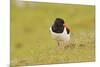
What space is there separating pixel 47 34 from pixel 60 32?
0.12 meters

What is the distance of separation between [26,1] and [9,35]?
0.32 meters

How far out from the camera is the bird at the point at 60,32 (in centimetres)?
170

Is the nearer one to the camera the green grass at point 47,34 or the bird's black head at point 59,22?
the green grass at point 47,34

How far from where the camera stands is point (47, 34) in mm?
1687

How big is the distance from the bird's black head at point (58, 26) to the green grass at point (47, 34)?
35 mm

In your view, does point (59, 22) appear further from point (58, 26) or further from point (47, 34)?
point (47, 34)

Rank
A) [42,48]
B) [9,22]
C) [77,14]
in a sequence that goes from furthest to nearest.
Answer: [77,14]
[42,48]
[9,22]

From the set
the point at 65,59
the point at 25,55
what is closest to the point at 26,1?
the point at 25,55

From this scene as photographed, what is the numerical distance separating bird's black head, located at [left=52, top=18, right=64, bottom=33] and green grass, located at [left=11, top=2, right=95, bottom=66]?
3 cm

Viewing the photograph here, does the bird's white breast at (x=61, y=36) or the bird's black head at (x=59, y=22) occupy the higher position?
the bird's black head at (x=59, y=22)

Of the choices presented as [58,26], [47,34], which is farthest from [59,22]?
[47,34]
